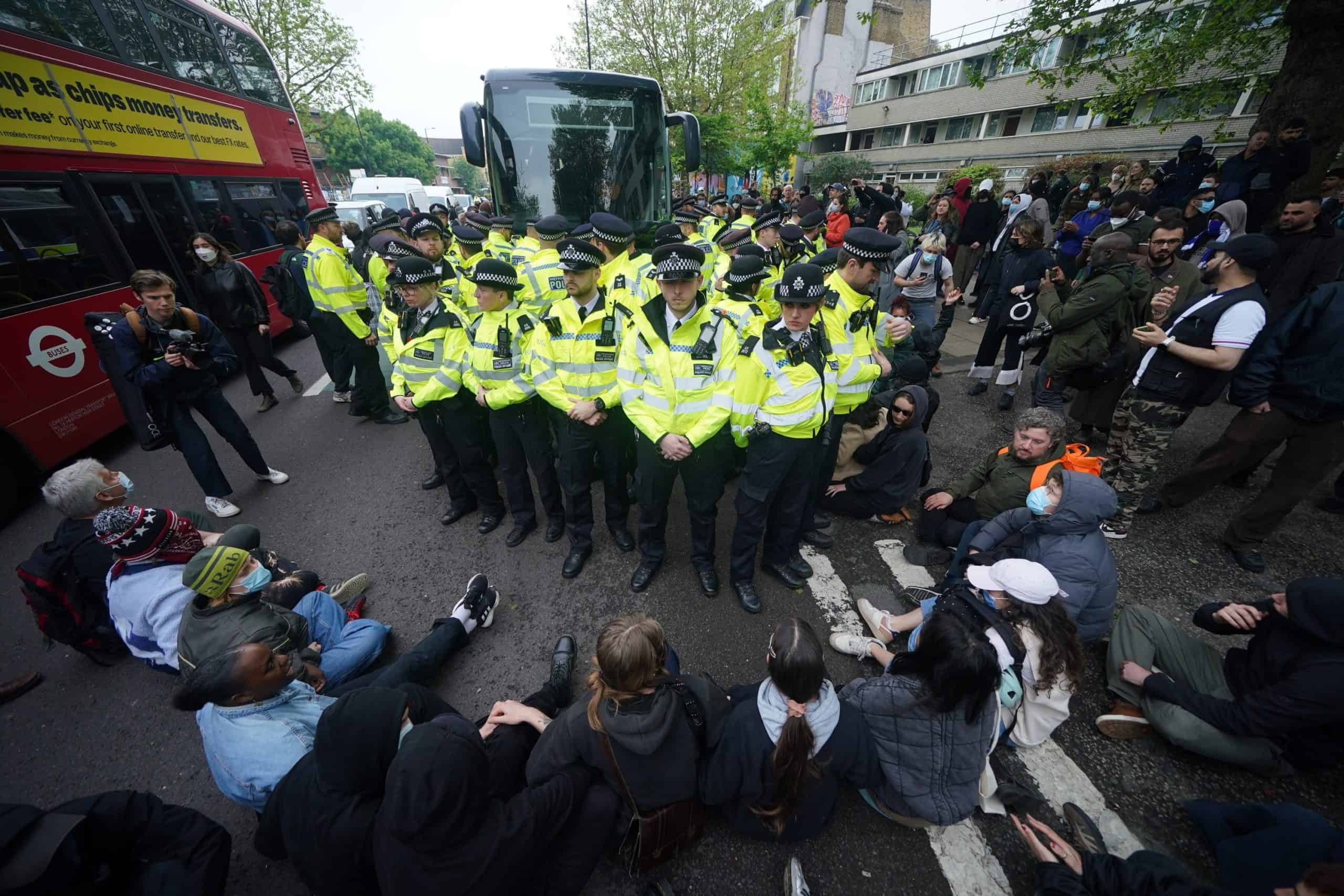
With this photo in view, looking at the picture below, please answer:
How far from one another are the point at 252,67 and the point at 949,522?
1202cm

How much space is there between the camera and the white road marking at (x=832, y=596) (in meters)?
3.26

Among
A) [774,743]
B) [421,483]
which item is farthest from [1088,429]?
[421,483]

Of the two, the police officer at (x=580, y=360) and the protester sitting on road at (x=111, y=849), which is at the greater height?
the police officer at (x=580, y=360)

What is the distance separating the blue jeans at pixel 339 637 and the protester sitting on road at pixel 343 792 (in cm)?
103

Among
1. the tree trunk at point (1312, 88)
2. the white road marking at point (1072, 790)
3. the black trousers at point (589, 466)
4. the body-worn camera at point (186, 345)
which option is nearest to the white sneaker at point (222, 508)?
the body-worn camera at point (186, 345)

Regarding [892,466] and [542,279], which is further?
[542,279]

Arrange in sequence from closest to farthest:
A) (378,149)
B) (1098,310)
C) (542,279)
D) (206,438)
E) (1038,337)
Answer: (206,438), (1098,310), (542,279), (1038,337), (378,149)

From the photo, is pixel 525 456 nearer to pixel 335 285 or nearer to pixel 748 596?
pixel 748 596

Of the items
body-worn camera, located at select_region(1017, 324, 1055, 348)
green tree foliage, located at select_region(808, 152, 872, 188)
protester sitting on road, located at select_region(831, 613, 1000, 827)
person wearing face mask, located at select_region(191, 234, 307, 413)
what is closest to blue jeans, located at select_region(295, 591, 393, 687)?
protester sitting on road, located at select_region(831, 613, 1000, 827)

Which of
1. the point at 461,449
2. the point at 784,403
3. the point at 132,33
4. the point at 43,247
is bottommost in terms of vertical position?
the point at 461,449

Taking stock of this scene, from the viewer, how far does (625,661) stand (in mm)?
1675

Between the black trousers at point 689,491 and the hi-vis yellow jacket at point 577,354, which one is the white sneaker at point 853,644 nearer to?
the black trousers at point 689,491

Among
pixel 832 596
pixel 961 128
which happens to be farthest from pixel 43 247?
pixel 961 128

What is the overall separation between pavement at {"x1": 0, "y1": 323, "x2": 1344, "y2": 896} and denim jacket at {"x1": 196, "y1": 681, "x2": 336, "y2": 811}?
56 cm
